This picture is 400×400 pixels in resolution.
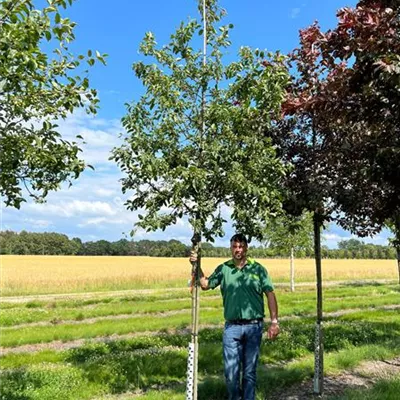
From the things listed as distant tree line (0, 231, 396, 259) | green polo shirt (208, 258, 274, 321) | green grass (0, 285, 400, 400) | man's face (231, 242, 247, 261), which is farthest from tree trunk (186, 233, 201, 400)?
distant tree line (0, 231, 396, 259)

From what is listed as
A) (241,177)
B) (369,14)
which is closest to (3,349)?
(241,177)

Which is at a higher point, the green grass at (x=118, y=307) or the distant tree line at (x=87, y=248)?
the distant tree line at (x=87, y=248)

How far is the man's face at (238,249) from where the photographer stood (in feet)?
20.2

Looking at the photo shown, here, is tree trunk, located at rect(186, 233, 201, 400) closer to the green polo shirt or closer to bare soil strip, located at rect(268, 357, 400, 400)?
the green polo shirt

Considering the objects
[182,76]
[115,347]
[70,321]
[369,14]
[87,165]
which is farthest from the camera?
[70,321]

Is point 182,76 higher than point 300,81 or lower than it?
lower

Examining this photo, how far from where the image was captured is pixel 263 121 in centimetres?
623

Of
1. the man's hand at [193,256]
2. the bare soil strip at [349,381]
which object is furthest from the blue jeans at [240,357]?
the bare soil strip at [349,381]

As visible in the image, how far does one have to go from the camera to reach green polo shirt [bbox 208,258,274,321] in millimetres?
6117

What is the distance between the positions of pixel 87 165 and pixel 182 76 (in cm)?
176

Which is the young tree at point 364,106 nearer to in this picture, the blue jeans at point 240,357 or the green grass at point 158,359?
the blue jeans at point 240,357

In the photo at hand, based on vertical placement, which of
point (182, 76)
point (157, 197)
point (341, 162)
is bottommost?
point (157, 197)

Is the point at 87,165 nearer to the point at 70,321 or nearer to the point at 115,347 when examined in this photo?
the point at 115,347

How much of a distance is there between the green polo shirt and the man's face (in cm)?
20
